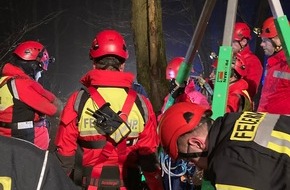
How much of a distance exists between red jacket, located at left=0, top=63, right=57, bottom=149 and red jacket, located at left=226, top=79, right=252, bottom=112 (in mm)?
2240

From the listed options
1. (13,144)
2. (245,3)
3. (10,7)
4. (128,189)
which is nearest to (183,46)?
(245,3)

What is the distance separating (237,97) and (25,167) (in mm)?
3240

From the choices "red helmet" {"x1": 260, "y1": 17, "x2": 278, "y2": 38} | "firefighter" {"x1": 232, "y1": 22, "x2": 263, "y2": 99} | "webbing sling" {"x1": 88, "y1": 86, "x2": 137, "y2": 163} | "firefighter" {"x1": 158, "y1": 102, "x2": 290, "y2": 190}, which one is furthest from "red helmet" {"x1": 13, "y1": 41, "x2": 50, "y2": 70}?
"firefighter" {"x1": 158, "y1": 102, "x2": 290, "y2": 190}

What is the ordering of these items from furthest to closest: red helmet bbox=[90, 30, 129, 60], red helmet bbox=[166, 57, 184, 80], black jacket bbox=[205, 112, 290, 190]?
red helmet bbox=[166, 57, 184, 80], red helmet bbox=[90, 30, 129, 60], black jacket bbox=[205, 112, 290, 190]

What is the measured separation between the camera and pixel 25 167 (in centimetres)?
188

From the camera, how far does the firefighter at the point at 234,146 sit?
206cm

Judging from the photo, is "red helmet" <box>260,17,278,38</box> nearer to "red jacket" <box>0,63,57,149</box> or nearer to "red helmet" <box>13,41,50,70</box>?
"red jacket" <box>0,63,57,149</box>

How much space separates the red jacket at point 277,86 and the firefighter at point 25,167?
355 cm

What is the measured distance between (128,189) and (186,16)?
1672cm

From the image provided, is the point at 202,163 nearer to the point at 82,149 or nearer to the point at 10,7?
the point at 82,149

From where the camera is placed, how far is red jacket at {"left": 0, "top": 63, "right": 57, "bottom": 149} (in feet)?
17.1

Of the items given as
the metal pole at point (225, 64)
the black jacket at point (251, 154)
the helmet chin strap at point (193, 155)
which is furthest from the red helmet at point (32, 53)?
the black jacket at point (251, 154)

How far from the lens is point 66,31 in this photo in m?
21.3

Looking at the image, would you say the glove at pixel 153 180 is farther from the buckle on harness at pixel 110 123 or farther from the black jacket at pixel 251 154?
the black jacket at pixel 251 154
